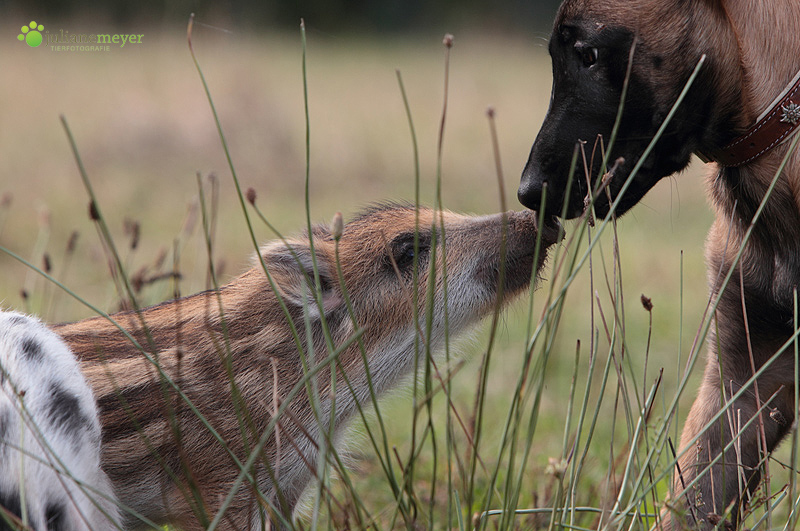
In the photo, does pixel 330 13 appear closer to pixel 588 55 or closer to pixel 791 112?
pixel 588 55

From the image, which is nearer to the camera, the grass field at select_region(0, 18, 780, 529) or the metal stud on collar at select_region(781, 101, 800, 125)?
the metal stud on collar at select_region(781, 101, 800, 125)

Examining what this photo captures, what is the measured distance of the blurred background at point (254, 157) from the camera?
5887 millimetres

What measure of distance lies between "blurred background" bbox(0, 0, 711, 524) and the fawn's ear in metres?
0.57

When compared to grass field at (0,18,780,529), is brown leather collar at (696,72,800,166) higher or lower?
higher

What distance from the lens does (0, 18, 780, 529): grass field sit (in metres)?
A: 4.76

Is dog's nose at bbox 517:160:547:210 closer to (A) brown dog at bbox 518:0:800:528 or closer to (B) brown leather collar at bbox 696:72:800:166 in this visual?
(A) brown dog at bbox 518:0:800:528

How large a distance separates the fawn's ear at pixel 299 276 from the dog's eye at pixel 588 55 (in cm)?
120

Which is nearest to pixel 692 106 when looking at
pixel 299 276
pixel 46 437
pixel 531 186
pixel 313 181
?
pixel 531 186

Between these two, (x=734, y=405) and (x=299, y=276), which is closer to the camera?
(x=734, y=405)

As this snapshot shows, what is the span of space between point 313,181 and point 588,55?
25.6ft

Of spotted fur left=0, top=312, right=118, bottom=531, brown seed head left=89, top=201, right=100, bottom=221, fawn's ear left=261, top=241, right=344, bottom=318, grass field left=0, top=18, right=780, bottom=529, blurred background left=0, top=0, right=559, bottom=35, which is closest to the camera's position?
brown seed head left=89, top=201, right=100, bottom=221

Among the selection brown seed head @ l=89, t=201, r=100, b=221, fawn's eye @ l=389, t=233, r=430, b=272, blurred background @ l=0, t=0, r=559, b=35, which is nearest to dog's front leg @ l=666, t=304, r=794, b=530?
fawn's eye @ l=389, t=233, r=430, b=272

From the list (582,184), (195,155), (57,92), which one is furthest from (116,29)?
(582,184)

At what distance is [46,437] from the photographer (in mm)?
2418
